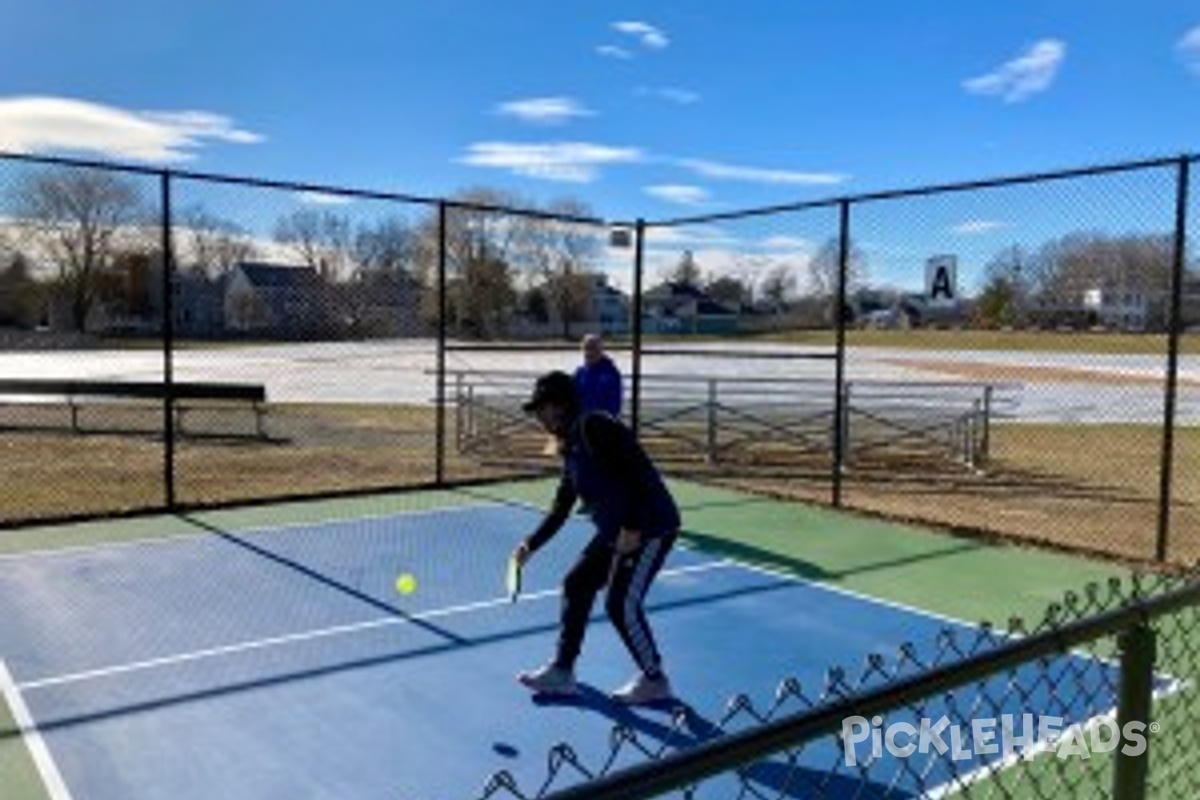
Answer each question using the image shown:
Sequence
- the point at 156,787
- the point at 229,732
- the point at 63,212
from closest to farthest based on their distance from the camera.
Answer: the point at 156,787 < the point at 229,732 < the point at 63,212

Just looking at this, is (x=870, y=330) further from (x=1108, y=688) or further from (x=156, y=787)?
(x=156, y=787)

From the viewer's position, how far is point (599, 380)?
10.3 metres

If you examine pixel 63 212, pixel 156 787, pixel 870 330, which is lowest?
pixel 156 787

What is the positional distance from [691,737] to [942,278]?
24.2 ft

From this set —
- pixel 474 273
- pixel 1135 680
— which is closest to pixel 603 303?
pixel 474 273

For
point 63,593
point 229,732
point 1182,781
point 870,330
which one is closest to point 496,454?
point 870,330

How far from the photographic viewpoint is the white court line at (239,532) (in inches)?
375

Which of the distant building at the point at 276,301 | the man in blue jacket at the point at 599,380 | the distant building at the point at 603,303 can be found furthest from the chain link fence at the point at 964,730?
the distant building at the point at 603,303

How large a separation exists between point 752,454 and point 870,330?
241cm

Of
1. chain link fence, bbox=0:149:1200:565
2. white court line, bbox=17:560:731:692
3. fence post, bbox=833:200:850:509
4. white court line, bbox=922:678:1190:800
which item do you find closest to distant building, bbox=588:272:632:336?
chain link fence, bbox=0:149:1200:565

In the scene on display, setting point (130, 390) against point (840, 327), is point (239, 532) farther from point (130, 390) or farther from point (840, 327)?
point (130, 390)

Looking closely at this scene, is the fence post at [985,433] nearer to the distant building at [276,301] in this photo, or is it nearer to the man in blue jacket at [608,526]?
the distant building at [276,301]

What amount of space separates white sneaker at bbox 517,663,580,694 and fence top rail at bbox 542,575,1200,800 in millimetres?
3817

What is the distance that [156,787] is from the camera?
16.5 ft
